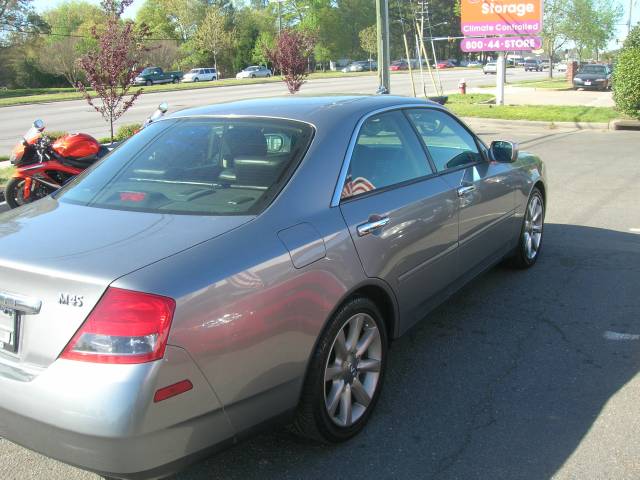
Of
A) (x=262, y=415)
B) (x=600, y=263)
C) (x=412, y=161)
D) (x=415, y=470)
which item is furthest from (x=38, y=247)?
(x=600, y=263)

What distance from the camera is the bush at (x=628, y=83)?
16.2 metres

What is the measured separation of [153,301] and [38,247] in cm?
66

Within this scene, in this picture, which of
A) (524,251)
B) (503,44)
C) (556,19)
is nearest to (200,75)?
(556,19)

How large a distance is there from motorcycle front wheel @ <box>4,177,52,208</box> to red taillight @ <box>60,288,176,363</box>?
5816 mm

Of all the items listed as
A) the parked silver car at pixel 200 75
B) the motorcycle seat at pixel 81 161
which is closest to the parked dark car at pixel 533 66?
the parked silver car at pixel 200 75

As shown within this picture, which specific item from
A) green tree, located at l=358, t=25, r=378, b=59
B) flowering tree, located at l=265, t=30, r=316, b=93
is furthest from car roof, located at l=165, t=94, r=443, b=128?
green tree, located at l=358, t=25, r=378, b=59

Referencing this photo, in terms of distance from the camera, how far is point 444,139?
14.3 ft

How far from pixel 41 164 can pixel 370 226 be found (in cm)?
552

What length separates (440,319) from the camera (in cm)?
454

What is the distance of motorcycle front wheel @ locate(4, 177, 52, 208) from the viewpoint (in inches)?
290

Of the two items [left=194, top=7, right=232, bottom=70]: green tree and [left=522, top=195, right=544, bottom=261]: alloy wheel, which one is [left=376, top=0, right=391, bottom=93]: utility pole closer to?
[left=522, top=195, right=544, bottom=261]: alloy wheel

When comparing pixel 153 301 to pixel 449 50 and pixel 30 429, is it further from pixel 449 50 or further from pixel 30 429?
pixel 449 50

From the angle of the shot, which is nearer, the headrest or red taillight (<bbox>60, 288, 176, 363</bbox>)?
red taillight (<bbox>60, 288, 176, 363</bbox>)

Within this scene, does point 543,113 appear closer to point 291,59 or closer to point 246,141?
point 291,59
